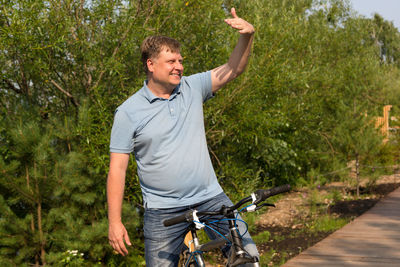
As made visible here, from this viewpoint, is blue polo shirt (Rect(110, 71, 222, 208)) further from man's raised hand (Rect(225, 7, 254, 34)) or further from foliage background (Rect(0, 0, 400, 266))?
foliage background (Rect(0, 0, 400, 266))

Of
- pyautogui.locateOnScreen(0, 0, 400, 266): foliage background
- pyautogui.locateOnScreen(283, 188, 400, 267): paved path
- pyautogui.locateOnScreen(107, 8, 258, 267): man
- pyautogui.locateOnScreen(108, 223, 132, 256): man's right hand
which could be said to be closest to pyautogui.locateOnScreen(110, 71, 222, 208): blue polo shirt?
pyautogui.locateOnScreen(107, 8, 258, 267): man

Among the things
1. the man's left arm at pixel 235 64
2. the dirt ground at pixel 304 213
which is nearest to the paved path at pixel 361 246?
the dirt ground at pixel 304 213

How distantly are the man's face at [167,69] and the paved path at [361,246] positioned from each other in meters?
3.47

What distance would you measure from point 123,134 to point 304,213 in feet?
23.8

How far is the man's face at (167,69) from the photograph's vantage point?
3281mm

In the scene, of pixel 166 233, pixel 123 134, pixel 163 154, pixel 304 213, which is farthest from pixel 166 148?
pixel 304 213

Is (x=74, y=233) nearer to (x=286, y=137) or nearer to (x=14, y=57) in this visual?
(x=14, y=57)

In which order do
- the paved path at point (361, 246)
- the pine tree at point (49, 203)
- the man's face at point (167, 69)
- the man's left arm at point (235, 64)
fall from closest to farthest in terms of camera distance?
the man's face at point (167, 69), the man's left arm at point (235, 64), the pine tree at point (49, 203), the paved path at point (361, 246)

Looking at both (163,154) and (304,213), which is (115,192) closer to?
(163,154)

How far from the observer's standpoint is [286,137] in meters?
10.8

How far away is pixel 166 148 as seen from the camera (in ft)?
10.4

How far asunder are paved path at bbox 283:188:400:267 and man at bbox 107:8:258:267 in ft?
10.3

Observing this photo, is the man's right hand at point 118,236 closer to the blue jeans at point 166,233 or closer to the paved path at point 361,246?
the blue jeans at point 166,233

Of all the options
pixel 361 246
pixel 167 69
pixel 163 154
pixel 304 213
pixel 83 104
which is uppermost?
pixel 167 69
